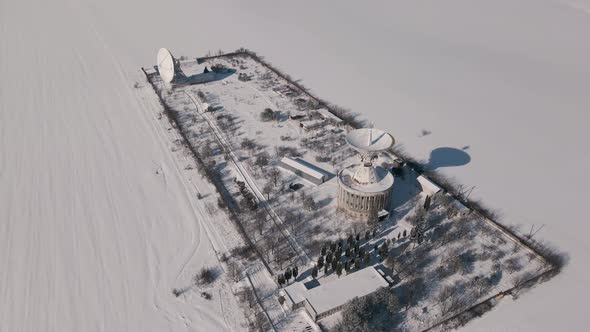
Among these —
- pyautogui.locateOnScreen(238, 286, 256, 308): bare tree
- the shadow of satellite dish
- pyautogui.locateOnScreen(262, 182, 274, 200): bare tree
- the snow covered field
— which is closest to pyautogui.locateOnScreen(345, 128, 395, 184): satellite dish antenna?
pyautogui.locateOnScreen(262, 182, 274, 200): bare tree

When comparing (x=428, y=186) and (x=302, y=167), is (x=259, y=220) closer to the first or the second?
(x=302, y=167)

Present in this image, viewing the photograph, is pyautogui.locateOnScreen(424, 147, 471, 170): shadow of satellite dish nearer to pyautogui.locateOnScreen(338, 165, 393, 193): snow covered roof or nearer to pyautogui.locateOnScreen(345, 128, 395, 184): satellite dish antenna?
pyautogui.locateOnScreen(338, 165, 393, 193): snow covered roof

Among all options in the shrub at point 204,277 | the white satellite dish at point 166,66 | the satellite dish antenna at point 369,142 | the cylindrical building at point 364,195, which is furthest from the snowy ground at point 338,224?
the satellite dish antenna at point 369,142

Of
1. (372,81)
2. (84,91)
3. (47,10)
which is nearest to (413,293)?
(372,81)

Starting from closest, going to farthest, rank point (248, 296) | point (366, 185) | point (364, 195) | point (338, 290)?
point (338, 290), point (248, 296), point (364, 195), point (366, 185)

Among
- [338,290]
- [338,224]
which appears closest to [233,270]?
[338,290]

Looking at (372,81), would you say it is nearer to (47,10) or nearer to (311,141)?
(311,141)
